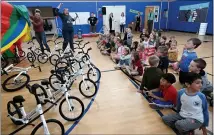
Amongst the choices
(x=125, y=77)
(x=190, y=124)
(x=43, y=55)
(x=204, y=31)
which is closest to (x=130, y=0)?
(x=204, y=31)

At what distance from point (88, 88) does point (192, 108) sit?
1.76m

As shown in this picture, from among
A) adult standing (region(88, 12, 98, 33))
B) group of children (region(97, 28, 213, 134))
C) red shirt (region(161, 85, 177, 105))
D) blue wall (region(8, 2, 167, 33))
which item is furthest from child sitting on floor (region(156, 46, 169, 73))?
blue wall (region(8, 2, 167, 33))

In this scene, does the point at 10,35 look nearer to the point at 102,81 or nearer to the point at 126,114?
the point at 102,81

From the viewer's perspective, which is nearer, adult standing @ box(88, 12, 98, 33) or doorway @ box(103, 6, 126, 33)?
adult standing @ box(88, 12, 98, 33)

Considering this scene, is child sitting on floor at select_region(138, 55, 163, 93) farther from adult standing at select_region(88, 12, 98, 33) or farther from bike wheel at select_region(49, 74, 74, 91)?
adult standing at select_region(88, 12, 98, 33)

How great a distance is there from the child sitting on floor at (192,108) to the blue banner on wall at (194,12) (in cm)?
1073

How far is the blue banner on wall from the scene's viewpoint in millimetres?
10409

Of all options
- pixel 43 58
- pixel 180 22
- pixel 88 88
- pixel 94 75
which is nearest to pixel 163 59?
pixel 94 75

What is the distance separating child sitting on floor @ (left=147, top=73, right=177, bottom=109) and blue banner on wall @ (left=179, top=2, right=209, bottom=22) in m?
10.3

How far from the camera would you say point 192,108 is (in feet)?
6.20

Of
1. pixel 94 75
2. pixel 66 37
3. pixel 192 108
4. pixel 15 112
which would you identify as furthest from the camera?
pixel 66 37

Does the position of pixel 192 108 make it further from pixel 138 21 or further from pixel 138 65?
pixel 138 21

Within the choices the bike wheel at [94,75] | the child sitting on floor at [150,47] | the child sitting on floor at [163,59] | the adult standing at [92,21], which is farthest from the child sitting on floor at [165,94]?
the adult standing at [92,21]

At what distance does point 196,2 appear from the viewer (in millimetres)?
10859
